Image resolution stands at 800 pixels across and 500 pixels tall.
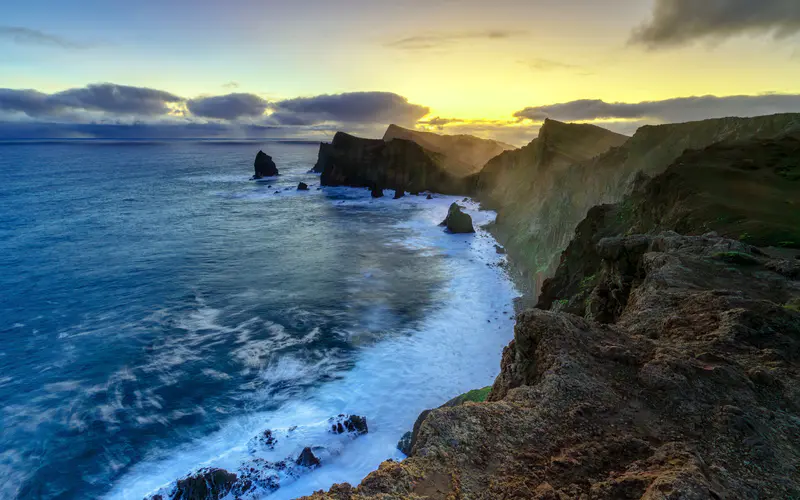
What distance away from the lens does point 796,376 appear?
20.2ft

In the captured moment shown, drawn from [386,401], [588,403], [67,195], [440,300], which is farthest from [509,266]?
[67,195]

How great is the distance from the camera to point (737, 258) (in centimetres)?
1027

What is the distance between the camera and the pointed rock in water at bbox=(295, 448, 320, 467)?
557 inches

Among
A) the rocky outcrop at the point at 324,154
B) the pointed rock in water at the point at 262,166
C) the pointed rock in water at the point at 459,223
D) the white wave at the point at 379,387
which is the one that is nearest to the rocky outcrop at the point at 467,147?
the rocky outcrop at the point at 324,154

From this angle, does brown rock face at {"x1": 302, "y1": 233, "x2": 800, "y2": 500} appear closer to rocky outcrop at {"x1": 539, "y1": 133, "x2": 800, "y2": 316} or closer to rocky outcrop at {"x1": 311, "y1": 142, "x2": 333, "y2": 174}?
rocky outcrop at {"x1": 539, "y1": 133, "x2": 800, "y2": 316}

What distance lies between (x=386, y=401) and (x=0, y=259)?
42.8 m

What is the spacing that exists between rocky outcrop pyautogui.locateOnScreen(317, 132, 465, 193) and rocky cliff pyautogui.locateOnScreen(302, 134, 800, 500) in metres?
75.7

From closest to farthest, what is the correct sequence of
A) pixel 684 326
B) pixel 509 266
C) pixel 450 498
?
pixel 450 498 → pixel 684 326 → pixel 509 266

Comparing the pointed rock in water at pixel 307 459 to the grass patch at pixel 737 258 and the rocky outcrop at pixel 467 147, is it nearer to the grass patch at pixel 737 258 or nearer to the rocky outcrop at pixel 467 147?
the grass patch at pixel 737 258

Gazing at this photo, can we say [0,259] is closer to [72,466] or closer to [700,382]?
[72,466]

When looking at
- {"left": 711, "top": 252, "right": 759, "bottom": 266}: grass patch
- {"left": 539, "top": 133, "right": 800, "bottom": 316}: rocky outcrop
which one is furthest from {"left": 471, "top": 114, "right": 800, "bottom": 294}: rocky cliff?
{"left": 711, "top": 252, "right": 759, "bottom": 266}: grass patch

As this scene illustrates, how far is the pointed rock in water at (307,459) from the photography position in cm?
1414

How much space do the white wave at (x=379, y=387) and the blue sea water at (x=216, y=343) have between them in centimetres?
8

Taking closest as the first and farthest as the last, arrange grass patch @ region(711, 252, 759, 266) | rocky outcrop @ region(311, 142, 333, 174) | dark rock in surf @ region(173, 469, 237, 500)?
1. grass patch @ region(711, 252, 759, 266)
2. dark rock in surf @ region(173, 469, 237, 500)
3. rocky outcrop @ region(311, 142, 333, 174)
